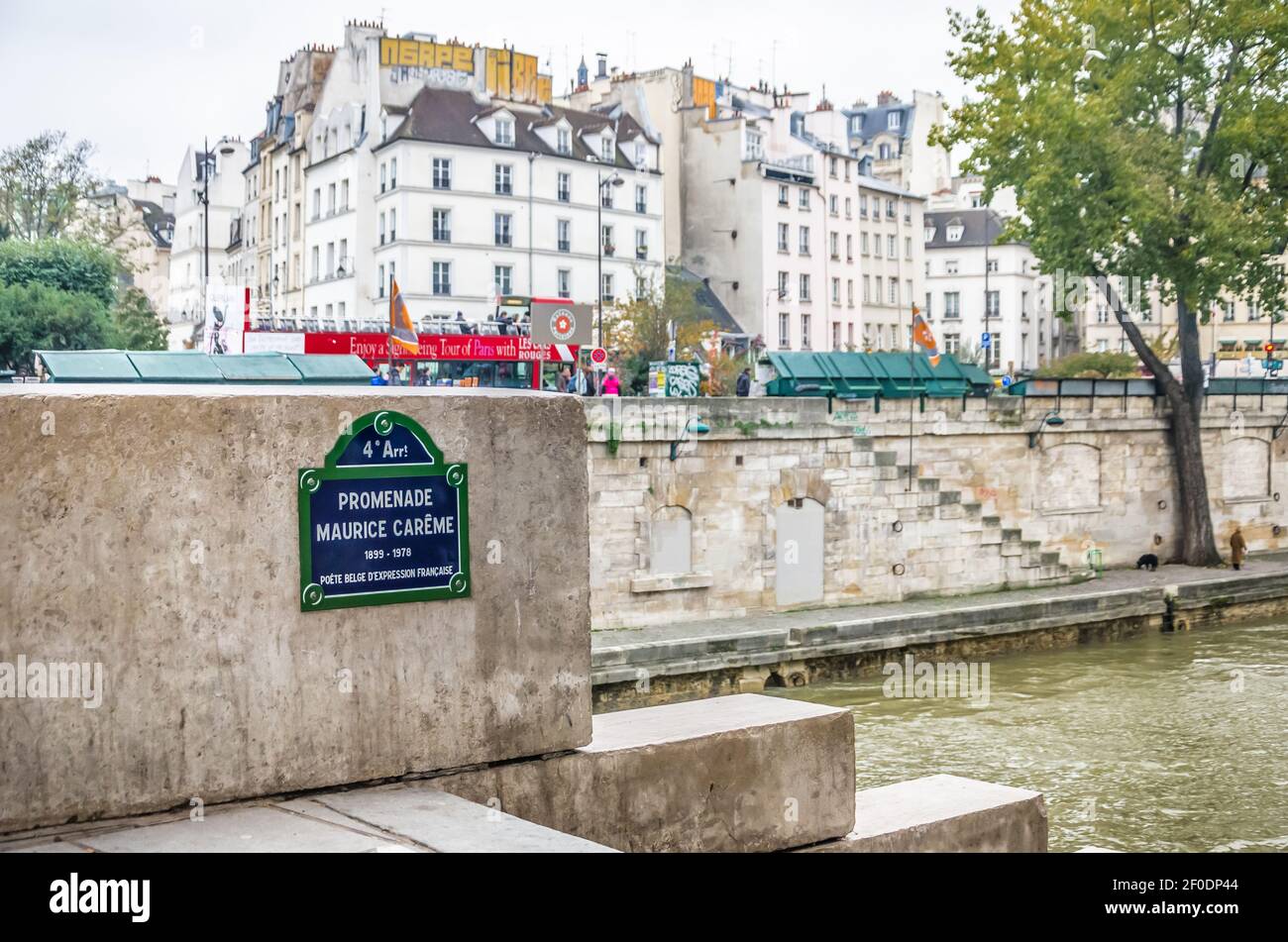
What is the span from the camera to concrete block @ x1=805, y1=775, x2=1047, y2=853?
→ 4.94 metres

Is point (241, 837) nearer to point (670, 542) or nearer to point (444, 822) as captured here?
point (444, 822)

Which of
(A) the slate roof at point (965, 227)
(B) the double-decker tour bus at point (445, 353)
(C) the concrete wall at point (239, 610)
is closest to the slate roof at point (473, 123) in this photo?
(B) the double-decker tour bus at point (445, 353)

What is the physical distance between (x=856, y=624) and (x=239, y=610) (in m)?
18.9

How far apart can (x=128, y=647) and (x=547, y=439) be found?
4.28ft

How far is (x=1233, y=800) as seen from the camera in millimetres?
14906

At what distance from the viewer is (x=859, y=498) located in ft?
84.1

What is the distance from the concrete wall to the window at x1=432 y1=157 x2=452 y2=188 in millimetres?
49449

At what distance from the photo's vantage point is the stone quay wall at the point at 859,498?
23000mm

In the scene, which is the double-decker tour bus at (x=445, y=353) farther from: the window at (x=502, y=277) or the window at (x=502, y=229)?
the window at (x=502, y=229)

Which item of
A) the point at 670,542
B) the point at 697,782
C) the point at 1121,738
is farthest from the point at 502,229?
the point at 697,782
